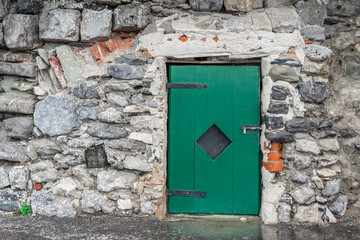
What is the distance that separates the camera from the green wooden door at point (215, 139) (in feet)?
9.89

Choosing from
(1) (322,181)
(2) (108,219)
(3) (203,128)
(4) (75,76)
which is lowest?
(2) (108,219)

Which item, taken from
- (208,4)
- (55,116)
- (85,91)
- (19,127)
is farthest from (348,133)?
(19,127)

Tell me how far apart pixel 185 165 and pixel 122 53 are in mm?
1222

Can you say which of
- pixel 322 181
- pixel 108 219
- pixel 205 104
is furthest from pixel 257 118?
pixel 108 219

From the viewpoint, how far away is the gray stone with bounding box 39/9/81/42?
2.98m

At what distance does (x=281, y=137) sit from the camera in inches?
113

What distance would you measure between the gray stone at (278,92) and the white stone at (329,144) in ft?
1.76

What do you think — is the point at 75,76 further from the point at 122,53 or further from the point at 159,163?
the point at 159,163

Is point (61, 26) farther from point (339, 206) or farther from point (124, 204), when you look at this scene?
point (339, 206)

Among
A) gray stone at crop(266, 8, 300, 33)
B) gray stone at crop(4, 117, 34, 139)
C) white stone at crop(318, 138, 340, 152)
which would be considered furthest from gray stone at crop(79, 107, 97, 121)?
white stone at crop(318, 138, 340, 152)

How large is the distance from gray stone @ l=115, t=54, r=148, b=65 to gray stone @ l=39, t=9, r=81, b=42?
0.45 meters

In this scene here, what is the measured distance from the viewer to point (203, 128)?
305 cm

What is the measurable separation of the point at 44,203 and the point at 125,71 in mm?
1468

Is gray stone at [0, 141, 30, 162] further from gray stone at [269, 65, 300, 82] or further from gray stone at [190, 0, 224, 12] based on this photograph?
gray stone at [269, 65, 300, 82]
